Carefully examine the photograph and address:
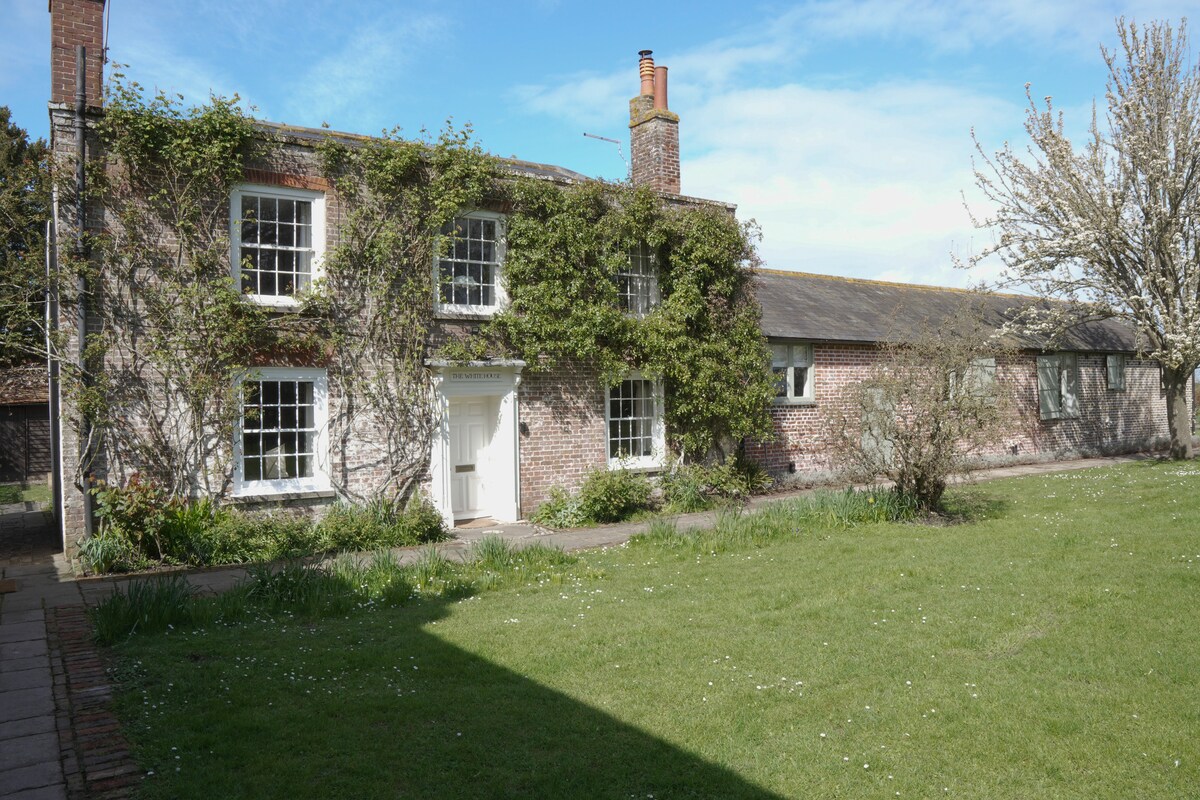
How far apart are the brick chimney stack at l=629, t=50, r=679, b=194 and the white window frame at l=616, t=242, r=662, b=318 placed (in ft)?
5.26

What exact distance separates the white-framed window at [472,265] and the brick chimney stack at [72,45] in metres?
5.37

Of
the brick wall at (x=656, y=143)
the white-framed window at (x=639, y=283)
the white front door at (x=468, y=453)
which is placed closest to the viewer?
the white front door at (x=468, y=453)

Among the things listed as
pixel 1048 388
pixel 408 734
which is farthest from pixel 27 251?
pixel 1048 388

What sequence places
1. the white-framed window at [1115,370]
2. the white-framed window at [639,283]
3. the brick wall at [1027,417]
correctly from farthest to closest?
the white-framed window at [1115,370], the brick wall at [1027,417], the white-framed window at [639,283]

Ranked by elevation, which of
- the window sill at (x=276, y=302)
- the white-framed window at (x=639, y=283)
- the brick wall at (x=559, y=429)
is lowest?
the brick wall at (x=559, y=429)

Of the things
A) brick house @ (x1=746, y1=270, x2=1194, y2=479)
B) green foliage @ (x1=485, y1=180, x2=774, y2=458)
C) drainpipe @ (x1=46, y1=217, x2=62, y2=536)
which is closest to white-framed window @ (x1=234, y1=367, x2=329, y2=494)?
drainpipe @ (x1=46, y1=217, x2=62, y2=536)

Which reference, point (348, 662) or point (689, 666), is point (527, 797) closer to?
point (689, 666)

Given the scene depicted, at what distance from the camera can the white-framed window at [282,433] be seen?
1266 centimetres

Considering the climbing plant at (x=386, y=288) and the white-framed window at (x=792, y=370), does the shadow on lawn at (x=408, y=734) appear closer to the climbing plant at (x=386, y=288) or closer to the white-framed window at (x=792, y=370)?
the climbing plant at (x=386, y=288)

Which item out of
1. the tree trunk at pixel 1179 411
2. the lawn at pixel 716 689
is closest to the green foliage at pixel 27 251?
the lawn at pixel 716 689

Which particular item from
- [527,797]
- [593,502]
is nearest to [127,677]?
[527,797]

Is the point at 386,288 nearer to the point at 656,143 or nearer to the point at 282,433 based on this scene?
the point at 282,433

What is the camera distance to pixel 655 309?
16438mm

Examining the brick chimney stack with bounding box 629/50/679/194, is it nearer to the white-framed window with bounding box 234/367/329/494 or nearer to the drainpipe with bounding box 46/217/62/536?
the white-framed window with bounding box 234/367/329/494
